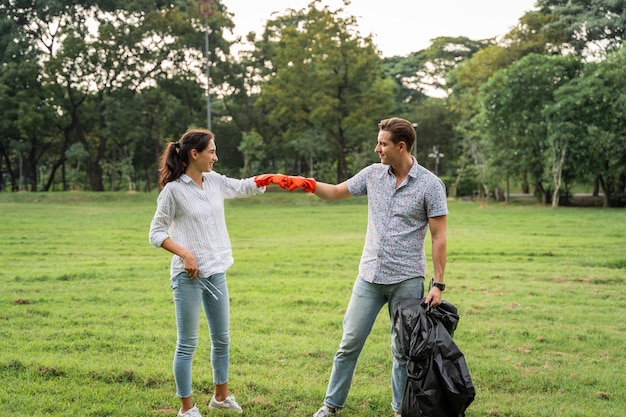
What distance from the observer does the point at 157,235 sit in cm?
400

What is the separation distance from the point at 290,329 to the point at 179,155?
311 cm

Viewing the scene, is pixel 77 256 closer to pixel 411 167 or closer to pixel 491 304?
pixel 491 304

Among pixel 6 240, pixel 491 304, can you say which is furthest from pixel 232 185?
pixel 6 240

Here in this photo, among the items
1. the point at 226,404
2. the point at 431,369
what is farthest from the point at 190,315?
the point at 431,369

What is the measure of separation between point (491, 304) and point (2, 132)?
1492 inches

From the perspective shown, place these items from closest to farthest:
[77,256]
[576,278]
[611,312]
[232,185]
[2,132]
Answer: [232,185] → [611,312] → [576,278] → [77,256] → [2,132]

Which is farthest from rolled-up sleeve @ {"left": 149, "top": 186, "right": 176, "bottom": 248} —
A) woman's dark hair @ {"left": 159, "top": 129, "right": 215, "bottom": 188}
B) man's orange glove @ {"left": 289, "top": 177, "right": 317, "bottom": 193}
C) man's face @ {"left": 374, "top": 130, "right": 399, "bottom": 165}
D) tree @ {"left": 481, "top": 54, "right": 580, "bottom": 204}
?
tree @ {"left": 481, "top": 54, "right": 580, "bottom": 204}

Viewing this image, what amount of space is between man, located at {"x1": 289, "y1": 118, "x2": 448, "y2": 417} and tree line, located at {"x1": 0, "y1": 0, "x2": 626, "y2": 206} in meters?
26.8

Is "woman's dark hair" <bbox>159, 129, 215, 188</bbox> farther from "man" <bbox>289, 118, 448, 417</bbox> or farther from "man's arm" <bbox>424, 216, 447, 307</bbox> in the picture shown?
"man's arm" <bbox>424, 216, 447, 307</bbox>

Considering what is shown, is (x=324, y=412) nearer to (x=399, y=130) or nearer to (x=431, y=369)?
(x=431, y=369)

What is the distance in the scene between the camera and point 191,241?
410 centimetres

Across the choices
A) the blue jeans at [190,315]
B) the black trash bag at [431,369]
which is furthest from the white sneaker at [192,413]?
the black trash bag at [431,369]

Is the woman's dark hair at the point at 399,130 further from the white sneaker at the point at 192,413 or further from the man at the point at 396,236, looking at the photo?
the white sneaker at the point at 192,413

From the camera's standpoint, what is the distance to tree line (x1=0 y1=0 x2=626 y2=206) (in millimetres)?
30797
